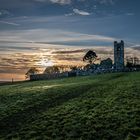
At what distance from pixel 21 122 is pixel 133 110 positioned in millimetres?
13738

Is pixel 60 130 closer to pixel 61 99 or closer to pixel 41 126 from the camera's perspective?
pixel 41 126

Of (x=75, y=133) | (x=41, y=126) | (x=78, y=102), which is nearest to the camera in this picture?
(x=75, y=133)

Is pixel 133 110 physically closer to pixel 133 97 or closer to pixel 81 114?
pixel 81 114

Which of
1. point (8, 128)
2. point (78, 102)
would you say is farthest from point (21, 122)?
point (78, 102)

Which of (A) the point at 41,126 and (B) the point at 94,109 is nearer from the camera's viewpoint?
(A) the point at 41,126

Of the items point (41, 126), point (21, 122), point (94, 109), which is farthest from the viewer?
point (94, 109)

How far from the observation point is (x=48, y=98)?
198ft

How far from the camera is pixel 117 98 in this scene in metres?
53.5

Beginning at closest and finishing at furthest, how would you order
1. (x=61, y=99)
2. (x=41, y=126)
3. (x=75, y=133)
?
(x=75, y=133) < (x=41, y=126) < (x=61, y=99)

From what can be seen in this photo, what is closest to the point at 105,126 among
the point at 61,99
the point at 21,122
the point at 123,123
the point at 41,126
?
the point at 123,123

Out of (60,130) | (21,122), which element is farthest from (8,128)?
(60,130)

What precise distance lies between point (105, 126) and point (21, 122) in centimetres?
1077

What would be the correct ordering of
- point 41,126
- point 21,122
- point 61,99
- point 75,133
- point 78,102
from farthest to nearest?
point 61,99, point 78,102, point 21,122, point 41,126, point 75,133

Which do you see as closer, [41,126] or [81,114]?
[41,126]
